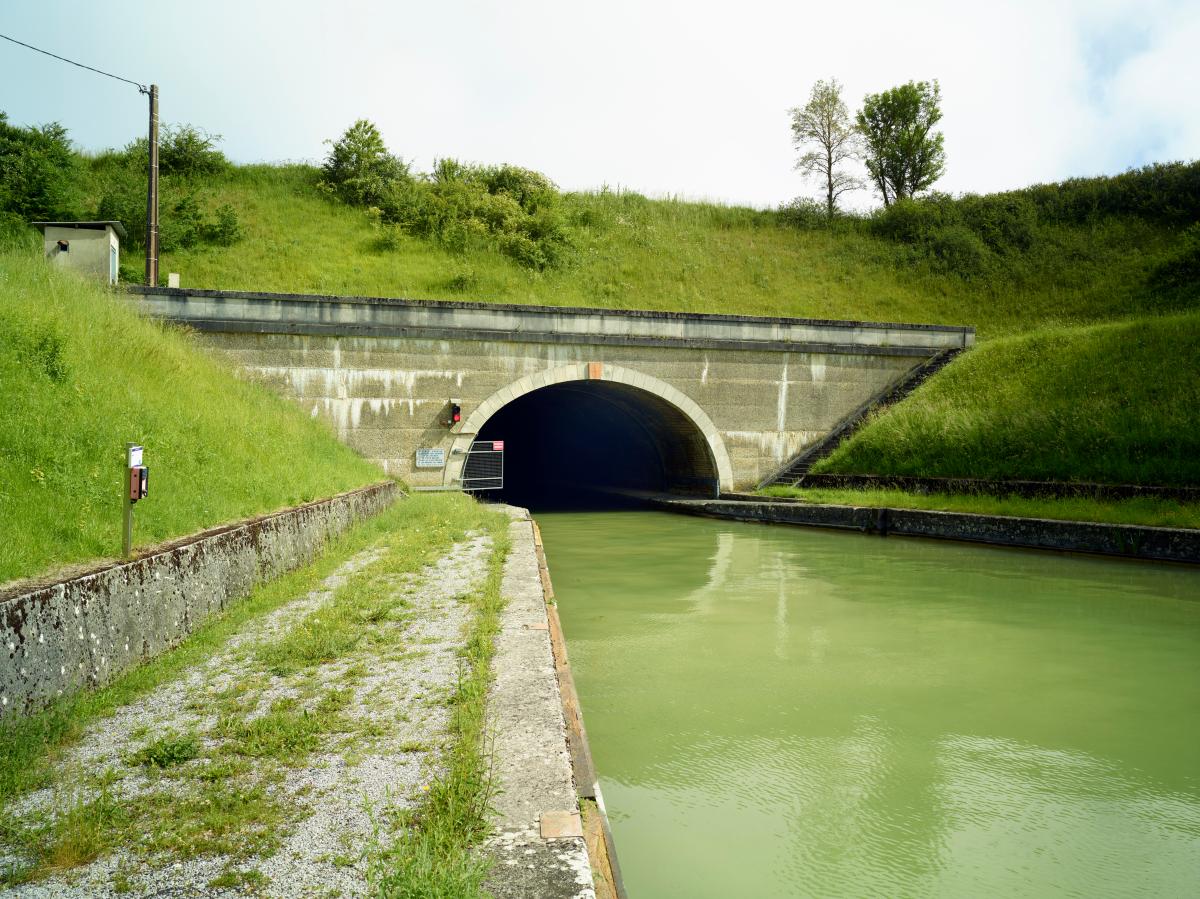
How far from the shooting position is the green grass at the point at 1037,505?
13.9 m

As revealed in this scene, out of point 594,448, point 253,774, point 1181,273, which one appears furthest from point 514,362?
point 1181,273

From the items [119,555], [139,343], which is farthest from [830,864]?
[139,343]

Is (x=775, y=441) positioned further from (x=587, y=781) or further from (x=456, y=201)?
(x=587, y=781)

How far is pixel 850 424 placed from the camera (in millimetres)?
21797

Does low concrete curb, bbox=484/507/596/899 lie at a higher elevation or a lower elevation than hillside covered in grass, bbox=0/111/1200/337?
lower

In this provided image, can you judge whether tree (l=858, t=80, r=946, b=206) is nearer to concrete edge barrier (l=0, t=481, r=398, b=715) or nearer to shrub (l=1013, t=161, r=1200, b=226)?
shrub (l=1013, t=161, r=1200, b=226)

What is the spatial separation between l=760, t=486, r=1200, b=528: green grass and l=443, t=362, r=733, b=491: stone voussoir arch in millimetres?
2238

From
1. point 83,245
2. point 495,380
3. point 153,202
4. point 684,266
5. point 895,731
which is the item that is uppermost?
point 684,266

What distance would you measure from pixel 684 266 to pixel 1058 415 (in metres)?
15.3

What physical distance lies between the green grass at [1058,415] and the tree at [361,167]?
2011 centimetres

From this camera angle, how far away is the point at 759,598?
10.8m

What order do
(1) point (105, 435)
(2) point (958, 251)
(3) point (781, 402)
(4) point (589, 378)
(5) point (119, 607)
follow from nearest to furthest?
(5) point (119, 607) → (1) point (105, 435) → (4) point (589, 378) → (3) point (781, 402) → (2) point (958, 251)

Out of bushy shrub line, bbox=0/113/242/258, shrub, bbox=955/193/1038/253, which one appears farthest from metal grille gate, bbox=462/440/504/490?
shrub, bbox=955/193/1038/253

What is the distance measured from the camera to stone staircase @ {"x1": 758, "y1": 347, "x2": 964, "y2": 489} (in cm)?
2128
